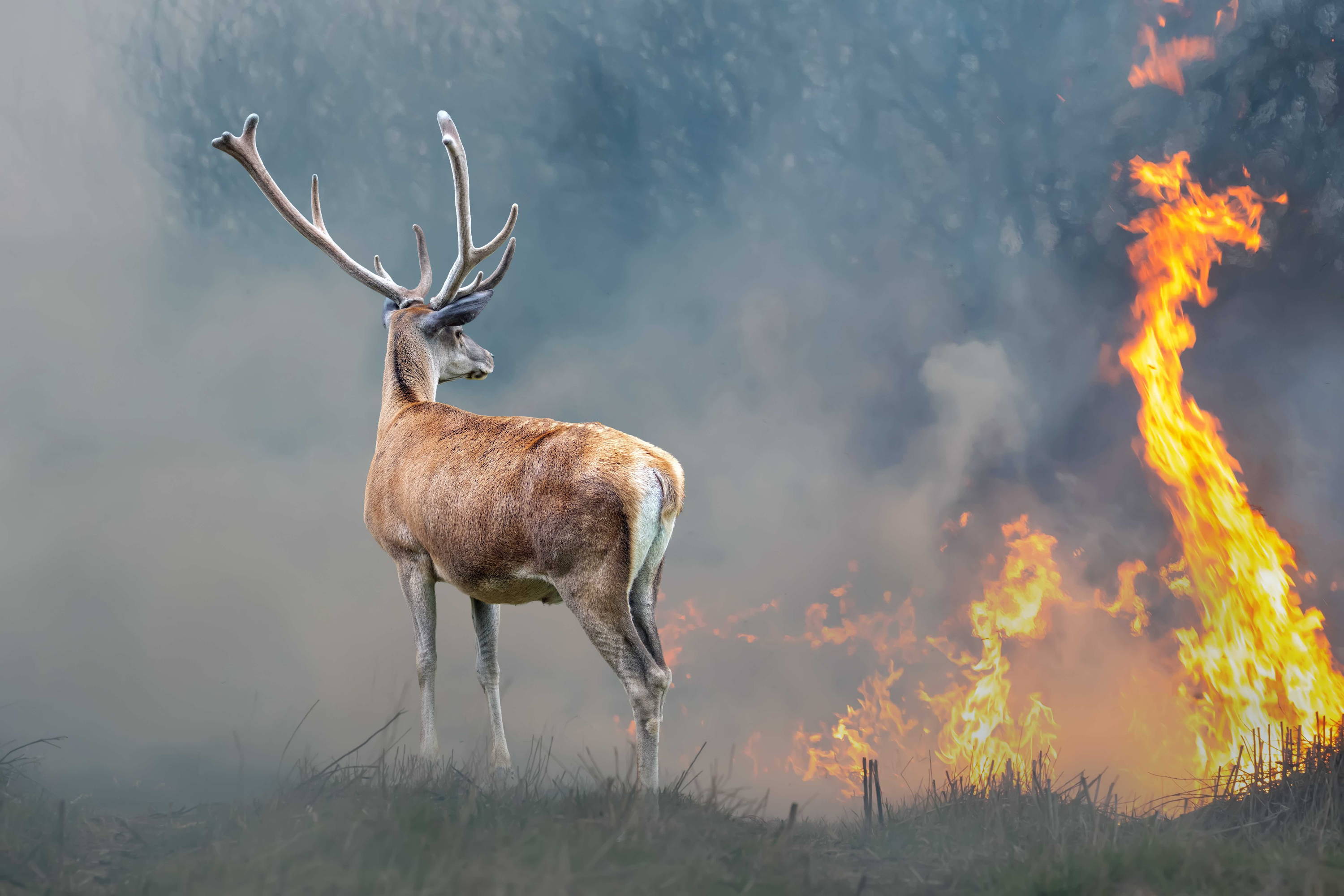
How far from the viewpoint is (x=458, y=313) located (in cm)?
911

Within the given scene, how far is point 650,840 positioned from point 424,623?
3.73 metres

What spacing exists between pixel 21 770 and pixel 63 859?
1710mm

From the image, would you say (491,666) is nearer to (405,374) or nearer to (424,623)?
(424,623)

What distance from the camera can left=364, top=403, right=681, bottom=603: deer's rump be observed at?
6258 mm

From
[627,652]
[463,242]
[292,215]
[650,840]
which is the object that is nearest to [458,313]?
[463,242]

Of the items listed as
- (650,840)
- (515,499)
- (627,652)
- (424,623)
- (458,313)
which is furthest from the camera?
(458,313)

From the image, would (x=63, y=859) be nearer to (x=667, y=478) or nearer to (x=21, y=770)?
(x=21, y=770)

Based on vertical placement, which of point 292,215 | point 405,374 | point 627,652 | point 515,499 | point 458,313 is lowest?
point 627,652

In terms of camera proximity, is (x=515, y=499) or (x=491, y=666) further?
(x=491, y=666)

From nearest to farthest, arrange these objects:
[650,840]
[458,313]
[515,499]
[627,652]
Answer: [650,840]
[627,652]
[515,499]
[458,313]

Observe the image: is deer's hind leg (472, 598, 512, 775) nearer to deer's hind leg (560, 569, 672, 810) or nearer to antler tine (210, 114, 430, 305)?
deer's hind leg (560, 569, 672, 810)

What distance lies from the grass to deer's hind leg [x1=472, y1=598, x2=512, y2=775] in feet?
3.40

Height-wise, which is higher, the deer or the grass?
the deer

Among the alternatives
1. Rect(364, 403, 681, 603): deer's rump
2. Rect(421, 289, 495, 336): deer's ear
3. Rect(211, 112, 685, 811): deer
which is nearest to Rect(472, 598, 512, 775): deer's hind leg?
Rect(211, 112, 685, 811): deer
